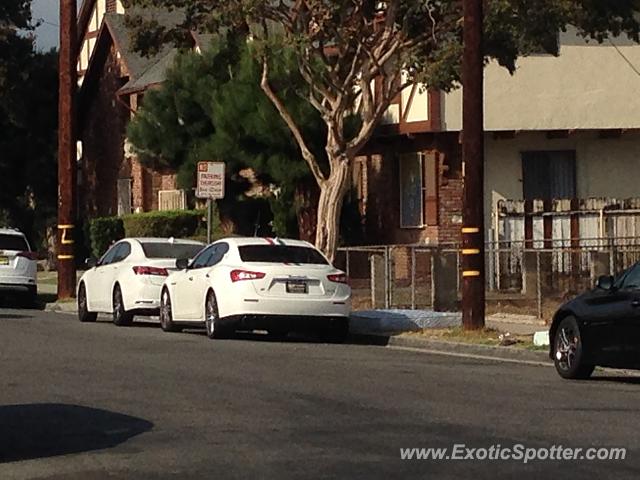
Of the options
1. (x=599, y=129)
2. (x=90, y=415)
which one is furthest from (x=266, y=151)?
(x=90, y=415)

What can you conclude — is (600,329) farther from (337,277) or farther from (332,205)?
(332,205)

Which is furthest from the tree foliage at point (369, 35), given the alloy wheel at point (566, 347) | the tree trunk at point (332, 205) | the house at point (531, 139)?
the alloy wheel at point (566, 347)

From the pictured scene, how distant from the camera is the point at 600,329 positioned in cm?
1584

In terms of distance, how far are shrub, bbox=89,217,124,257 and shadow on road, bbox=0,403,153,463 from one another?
31034 millimetres

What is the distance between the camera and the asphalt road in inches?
408

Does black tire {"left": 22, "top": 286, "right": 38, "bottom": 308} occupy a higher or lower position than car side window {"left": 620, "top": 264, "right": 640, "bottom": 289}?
lower

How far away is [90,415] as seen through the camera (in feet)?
42.1

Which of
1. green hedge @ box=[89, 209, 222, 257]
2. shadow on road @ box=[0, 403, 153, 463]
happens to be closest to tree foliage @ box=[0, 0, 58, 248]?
green hedge @ box=[89, 209, 222, 257]

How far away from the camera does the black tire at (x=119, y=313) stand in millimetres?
25688

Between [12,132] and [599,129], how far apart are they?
880 inches

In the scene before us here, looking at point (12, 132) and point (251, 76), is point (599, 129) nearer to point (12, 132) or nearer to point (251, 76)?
point (251, 76)

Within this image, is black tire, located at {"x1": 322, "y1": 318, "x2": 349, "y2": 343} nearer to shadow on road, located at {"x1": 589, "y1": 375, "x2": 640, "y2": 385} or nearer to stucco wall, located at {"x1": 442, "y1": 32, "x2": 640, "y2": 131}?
shadow on road, located at {"x1": 589, "y1": 375, "x2": 640, "y2": 385}

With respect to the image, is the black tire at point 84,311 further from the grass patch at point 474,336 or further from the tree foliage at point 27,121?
the tree foliage at point 27,121

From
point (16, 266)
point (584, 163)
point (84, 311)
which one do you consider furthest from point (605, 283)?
point (584, 163)
